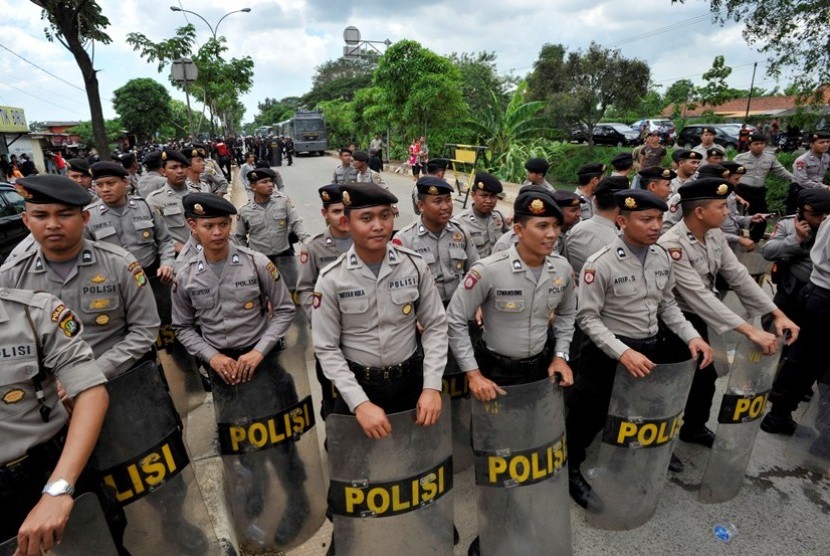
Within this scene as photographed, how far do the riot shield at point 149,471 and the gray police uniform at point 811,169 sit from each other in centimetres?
759

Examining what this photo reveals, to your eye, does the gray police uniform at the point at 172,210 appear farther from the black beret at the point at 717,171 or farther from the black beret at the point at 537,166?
the black beret at the point at 717,171

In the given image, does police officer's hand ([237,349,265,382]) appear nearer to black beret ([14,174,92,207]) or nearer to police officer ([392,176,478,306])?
black beret ([14,174,92,207])

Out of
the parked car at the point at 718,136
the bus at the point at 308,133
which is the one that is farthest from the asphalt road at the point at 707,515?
the bus at the point at 308,133

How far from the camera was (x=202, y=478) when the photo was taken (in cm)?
296

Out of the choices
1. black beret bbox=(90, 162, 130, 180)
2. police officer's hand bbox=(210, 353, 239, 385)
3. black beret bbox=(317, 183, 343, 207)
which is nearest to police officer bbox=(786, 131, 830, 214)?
black beret bbox=(317, 183, 343, 207)

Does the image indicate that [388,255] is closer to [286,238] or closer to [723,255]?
[723,255]

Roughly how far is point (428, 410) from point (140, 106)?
62.3 metres

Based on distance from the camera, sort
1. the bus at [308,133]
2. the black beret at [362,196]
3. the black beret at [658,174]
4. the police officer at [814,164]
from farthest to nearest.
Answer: the bus at [308,133] → the police officer at [814,164] → the black beret at [658,174] → the black beret at [362,196]

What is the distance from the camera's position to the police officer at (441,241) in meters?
3.41

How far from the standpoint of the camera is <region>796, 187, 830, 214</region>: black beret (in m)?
3.33

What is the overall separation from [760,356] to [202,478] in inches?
129

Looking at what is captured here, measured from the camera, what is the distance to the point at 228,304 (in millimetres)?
2631

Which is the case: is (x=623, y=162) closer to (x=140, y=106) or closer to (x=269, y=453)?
(x=269, y=453)

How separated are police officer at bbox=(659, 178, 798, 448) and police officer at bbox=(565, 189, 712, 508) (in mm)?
160
